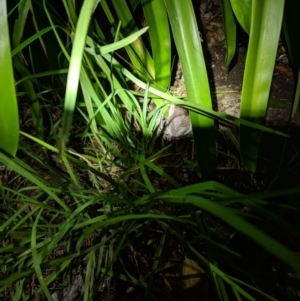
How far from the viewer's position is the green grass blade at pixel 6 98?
504mm

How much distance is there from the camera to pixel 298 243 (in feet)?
2.22

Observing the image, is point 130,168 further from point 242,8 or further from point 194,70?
point 242,8

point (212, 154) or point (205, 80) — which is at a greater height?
point (205, 80)

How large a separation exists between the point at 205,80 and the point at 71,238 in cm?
39

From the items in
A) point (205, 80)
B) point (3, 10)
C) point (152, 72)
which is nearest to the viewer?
point (3, 10)

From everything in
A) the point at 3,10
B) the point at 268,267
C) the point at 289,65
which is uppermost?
the point at 3,10

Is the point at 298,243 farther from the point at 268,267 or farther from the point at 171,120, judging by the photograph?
the point at 171,120

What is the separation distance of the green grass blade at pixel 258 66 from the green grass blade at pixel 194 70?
0.07m

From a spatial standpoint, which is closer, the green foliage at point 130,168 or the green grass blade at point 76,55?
the green grass blade at point 76,55

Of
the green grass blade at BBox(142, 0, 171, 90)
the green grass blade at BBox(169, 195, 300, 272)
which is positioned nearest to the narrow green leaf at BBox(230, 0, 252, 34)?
the green grass blade at BBox(142, 0, 171, 90)

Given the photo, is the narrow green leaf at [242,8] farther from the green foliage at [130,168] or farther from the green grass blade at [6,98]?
A: the green grass blade at [6,98]

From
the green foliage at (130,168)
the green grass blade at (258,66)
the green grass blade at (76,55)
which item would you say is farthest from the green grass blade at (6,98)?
the green grass blade at (258,66)

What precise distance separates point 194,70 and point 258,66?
0.11 m

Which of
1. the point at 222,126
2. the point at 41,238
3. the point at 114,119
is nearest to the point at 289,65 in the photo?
the point at 222,126
